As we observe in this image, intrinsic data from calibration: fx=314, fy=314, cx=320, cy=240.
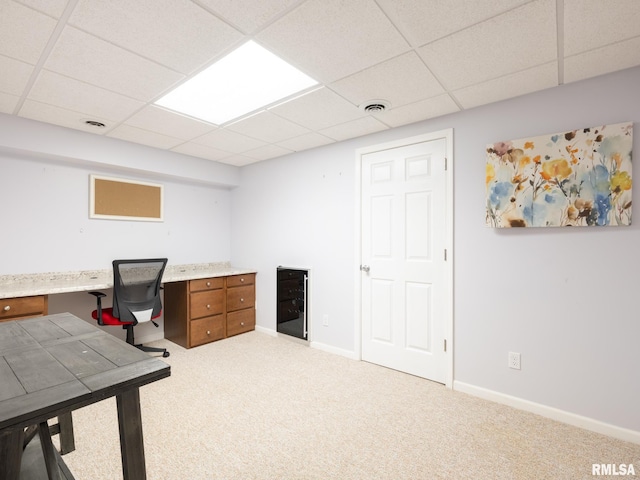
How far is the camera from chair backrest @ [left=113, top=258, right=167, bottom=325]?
312 centimetres

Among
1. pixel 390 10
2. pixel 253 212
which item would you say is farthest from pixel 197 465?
pixel 253 212

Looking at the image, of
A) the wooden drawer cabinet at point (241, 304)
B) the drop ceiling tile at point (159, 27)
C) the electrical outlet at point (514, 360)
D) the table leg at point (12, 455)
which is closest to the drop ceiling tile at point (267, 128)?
the drop ceiling tile at point (159, 27)

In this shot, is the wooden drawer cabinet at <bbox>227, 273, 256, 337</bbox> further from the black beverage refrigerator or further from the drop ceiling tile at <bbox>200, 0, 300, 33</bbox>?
the drop ceiling tile at <bbox>200, 0, 300, 33</bbox>

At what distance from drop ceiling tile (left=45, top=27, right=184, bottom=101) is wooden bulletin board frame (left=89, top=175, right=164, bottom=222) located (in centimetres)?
168

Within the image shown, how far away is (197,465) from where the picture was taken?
178 centimetres

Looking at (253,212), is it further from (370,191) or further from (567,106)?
(567,106)

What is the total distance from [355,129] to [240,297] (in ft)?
8.53

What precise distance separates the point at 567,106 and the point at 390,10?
1.59m

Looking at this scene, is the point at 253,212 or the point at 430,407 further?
the point at 253,212

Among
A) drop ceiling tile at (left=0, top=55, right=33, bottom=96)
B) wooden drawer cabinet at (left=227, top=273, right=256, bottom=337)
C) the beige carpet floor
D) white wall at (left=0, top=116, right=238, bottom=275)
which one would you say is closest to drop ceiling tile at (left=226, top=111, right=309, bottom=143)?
white wall at (left=0, top=116, right=238, bottom=275)

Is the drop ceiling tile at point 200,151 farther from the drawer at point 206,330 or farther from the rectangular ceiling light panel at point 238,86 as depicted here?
the drawer at point 206,330

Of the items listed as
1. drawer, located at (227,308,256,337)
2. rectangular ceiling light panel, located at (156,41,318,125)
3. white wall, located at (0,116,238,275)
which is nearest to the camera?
rectangular ceiling light panel, located at (156,41,318,125)

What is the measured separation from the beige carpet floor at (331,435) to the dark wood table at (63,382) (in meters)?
0.56

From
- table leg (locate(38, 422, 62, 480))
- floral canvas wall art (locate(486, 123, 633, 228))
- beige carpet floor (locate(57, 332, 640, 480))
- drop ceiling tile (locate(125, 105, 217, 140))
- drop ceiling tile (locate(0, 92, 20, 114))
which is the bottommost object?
beige carpet floor (locate(57, 332, 640, 480))
